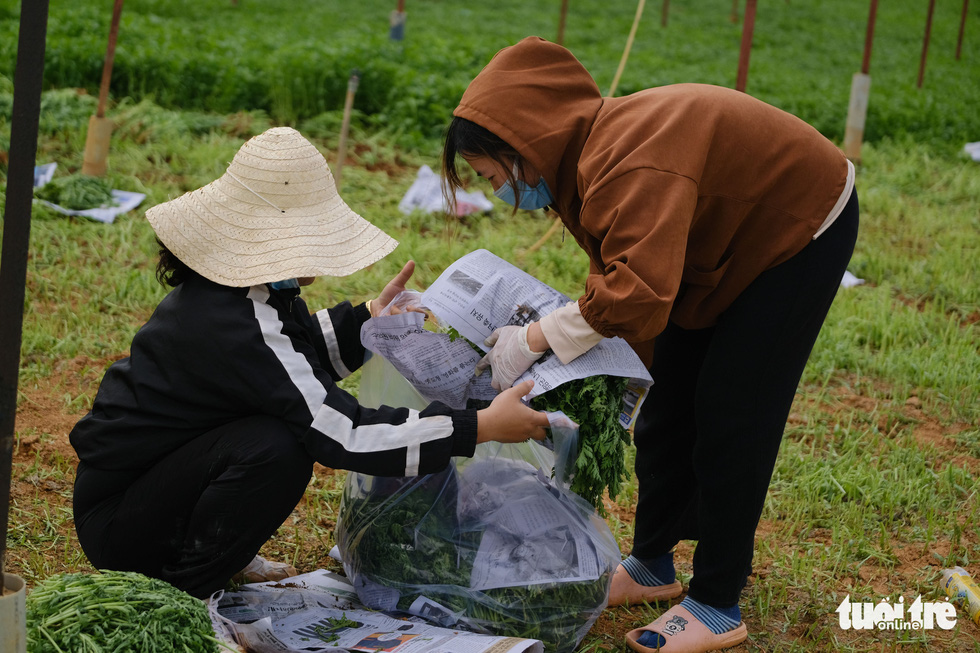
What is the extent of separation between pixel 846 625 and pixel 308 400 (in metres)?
1.46

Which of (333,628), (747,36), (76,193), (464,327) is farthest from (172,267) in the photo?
(747,36)

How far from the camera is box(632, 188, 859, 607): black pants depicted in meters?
1.95

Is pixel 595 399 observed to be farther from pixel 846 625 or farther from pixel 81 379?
pixel 81 379

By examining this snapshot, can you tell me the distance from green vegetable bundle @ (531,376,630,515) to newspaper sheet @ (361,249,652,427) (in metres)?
0.06

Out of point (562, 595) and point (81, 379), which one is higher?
point (562, 595)

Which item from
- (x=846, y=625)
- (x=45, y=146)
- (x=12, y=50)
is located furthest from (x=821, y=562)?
(x=12, y=50)

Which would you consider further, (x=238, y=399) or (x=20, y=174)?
(x=238, y=399)

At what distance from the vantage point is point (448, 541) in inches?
81.6

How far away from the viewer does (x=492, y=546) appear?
2.04 m

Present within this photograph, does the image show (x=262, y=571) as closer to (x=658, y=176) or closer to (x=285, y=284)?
(x=285, y=284)

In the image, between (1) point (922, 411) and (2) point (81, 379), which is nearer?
(2) point (81, 379)

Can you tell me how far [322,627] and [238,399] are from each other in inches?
21.0

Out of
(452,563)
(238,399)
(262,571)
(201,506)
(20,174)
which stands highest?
(20,174)
